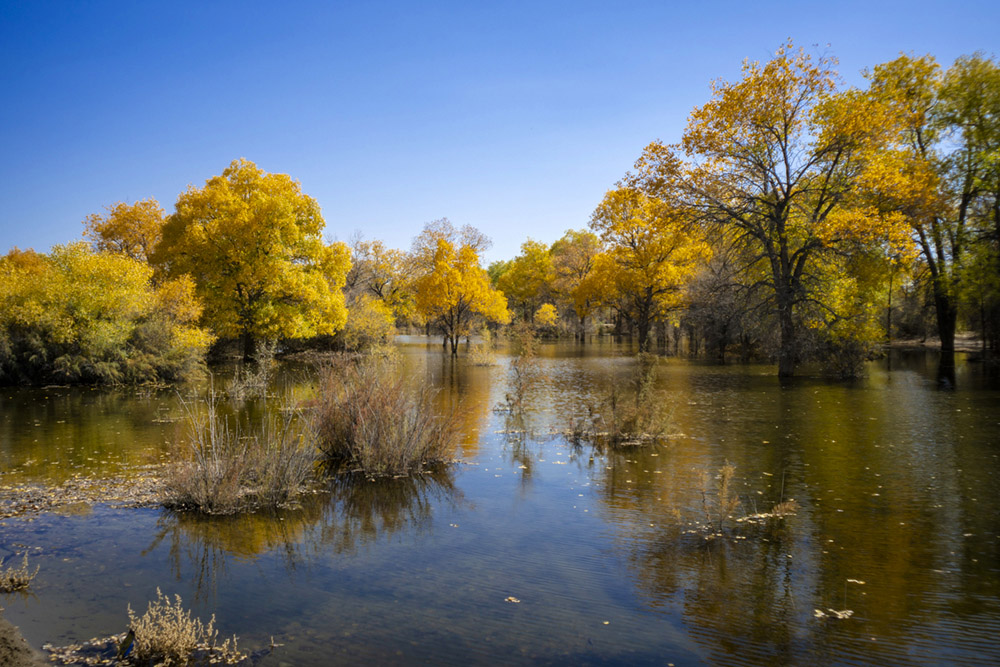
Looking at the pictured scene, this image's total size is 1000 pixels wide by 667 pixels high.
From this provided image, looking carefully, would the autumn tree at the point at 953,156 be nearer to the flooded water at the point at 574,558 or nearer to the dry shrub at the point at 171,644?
the flooded water at the point at 574,558

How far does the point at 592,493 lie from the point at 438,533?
2.52m

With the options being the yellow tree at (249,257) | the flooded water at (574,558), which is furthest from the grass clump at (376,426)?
the yellow tree at (249,257)

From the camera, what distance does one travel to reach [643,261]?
35.6 metres

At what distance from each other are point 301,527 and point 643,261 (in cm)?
3144

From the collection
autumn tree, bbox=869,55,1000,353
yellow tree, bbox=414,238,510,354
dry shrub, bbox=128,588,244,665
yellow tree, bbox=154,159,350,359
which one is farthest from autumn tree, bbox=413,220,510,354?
dry shrub, bbox=128,588,244,665

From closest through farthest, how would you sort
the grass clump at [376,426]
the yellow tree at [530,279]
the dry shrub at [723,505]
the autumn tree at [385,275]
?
1. the dry shrub at [723,505]
2. the grass clump at [376,426]
3. the autumn tree at [385,275]
4. the yellow tree at [530,279]

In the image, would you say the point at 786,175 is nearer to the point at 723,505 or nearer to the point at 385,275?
the point at 723,505

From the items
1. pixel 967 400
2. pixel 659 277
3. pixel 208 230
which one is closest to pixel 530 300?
pixel 659 277

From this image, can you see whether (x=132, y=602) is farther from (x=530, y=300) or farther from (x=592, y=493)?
(x=530, y=300)

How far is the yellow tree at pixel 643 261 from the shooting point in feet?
115

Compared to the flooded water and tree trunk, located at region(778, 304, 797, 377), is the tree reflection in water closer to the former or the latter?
the flooded water

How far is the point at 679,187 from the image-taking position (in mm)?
23453

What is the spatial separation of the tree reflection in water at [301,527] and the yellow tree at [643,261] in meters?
27.7

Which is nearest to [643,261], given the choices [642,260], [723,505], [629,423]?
[642,260]
